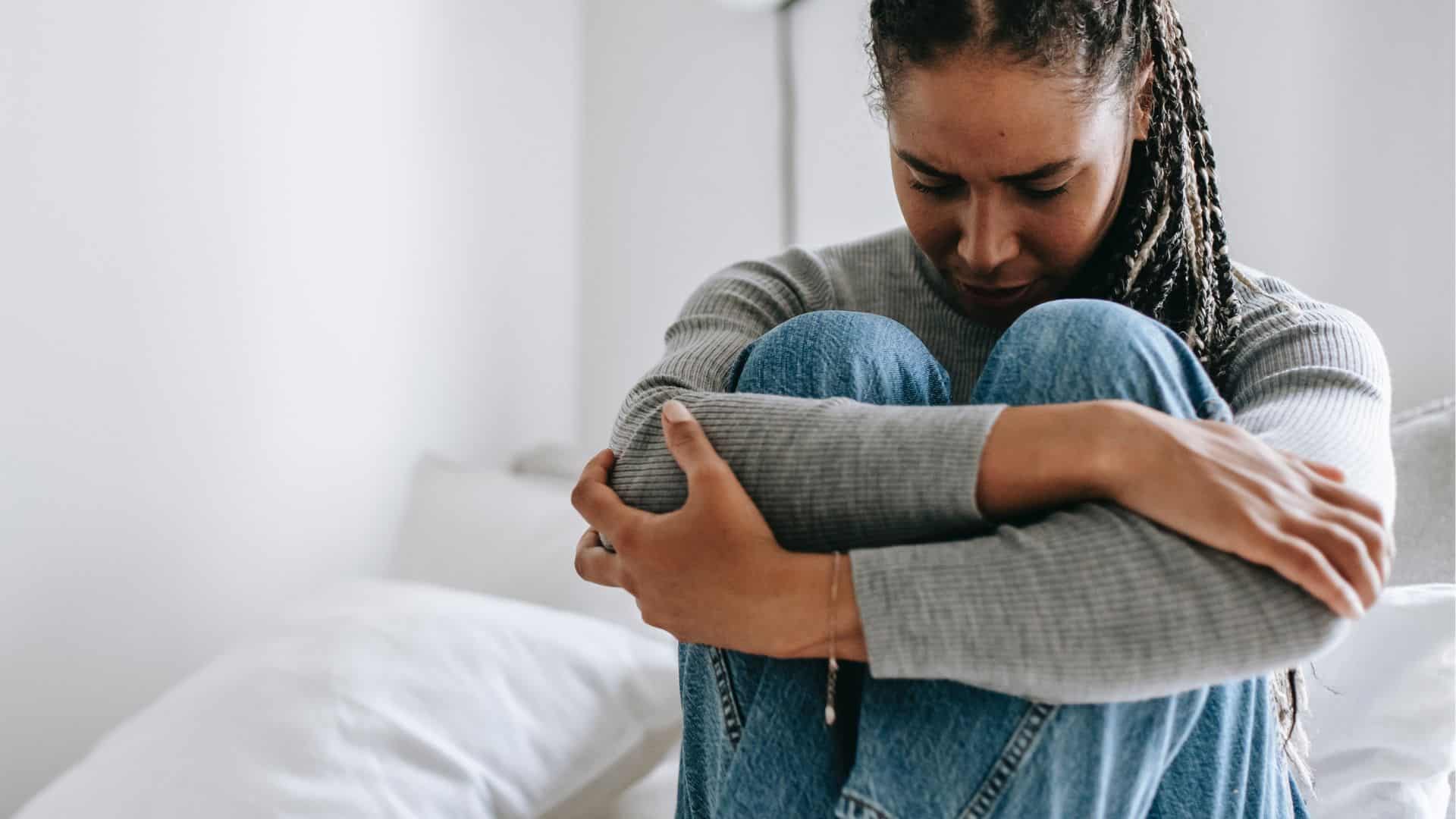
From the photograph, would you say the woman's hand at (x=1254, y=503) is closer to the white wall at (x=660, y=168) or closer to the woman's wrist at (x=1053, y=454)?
the woman's wrist at (x=1053, y=454)

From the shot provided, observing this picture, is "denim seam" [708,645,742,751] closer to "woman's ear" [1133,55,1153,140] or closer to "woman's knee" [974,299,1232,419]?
"woman's knee" [974,299,1232,419]

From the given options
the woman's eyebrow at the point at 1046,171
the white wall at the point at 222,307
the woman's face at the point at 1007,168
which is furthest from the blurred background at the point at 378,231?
the woman's eyebrow at the point at 1046,171

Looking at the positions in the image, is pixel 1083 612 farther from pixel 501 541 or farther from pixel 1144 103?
pixel 501 541

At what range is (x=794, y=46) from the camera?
1.95 meters

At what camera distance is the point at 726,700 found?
28.0 inches

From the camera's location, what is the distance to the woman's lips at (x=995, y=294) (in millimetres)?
944

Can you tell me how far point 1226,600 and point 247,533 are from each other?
1250 millimetres

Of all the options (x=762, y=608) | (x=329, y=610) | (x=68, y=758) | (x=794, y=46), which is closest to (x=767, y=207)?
(x=794, y=46)

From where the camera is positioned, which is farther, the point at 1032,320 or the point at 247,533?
the point at 247,533

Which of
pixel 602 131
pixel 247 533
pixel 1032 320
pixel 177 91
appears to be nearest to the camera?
pixel 1032 320

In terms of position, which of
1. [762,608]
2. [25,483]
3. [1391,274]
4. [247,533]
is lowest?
[247,533]

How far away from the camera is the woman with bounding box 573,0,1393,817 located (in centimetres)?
58

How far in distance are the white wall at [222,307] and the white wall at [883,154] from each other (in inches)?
7.5

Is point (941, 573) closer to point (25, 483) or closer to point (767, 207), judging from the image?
point (25, 483)
